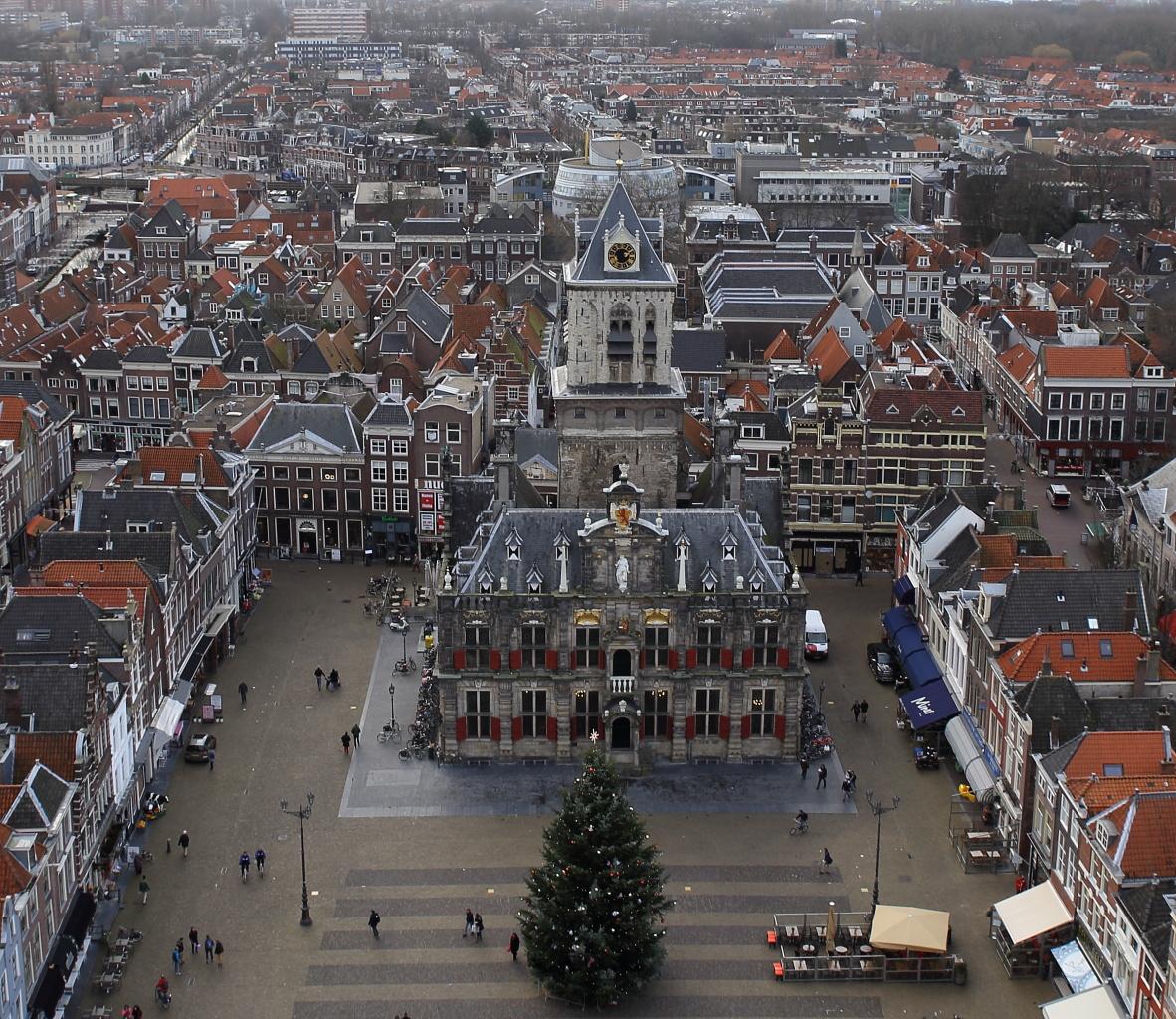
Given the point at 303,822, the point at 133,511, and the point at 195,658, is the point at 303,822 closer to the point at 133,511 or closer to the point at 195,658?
the point at 195,658

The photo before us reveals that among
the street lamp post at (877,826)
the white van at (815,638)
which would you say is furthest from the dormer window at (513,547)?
the white van at (815,638)

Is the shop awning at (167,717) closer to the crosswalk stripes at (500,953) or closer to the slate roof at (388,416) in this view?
the crosswalk stripes at (500,953)

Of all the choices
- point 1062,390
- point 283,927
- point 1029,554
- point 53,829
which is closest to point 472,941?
point 283,927

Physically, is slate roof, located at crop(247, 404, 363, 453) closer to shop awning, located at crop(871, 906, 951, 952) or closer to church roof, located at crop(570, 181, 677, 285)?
church roof, located at crop(570, 181, 677, 285)

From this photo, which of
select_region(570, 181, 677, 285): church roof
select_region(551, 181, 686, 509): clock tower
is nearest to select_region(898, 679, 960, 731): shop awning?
select_region(551, 181, 686, 509): clock tower

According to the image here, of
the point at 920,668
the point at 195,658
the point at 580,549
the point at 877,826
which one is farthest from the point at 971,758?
the point at 195,658
